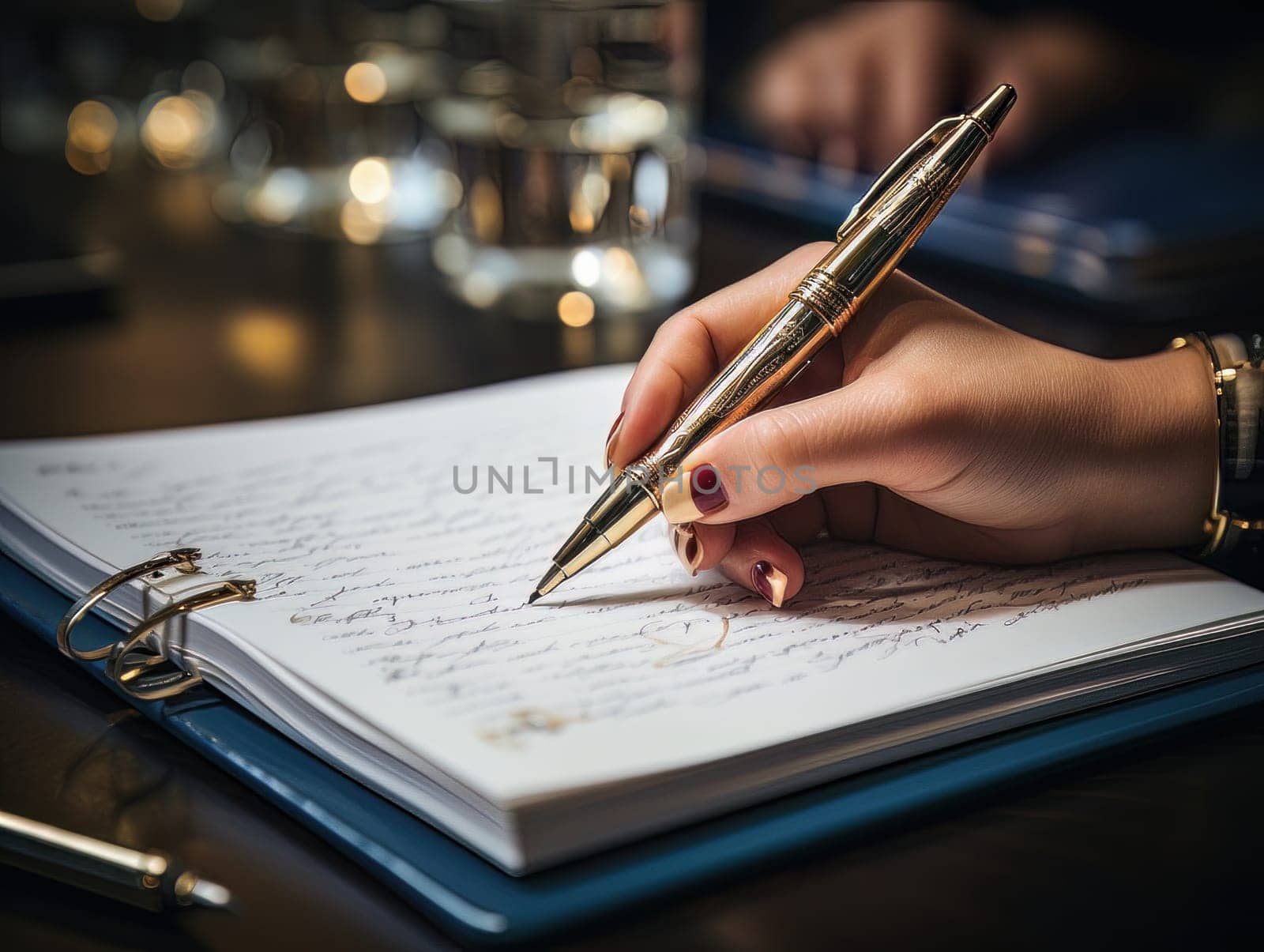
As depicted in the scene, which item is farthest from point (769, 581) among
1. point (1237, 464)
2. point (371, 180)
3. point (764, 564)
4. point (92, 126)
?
point (92, 126)

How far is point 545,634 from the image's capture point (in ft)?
1.51

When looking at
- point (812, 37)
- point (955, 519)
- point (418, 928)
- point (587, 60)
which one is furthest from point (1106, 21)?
point (418, 928)

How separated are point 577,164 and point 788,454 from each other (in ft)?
1.89

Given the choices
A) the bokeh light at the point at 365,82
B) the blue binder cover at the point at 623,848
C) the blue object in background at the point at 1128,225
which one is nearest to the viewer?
the blue binder cover at the point at 623,848

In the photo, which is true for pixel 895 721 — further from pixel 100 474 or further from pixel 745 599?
pixel 100 474

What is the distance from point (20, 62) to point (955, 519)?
1.60 meters

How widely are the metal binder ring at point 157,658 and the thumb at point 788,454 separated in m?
0.17

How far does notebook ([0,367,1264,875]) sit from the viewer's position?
1.24 ft

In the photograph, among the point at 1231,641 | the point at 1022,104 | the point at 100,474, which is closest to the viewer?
the point at 1231,641

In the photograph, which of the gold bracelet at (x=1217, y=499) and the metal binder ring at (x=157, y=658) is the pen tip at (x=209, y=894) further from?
the gold bracelet at (x=1217, y=499)

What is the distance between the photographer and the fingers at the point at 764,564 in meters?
0.49

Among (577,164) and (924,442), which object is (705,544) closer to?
(924,442)

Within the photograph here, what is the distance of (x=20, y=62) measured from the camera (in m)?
1.68

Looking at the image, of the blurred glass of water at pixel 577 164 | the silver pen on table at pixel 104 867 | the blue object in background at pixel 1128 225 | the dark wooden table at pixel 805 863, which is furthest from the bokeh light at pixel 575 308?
the silver pen on table at pixel 104 867
